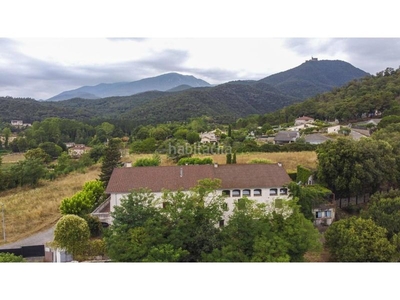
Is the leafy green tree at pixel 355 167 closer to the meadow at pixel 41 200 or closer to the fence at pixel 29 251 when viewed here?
the meadow at pixel 41 200

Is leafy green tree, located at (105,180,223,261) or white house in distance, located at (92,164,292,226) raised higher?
white house in distance, located at (92,164,292,226)

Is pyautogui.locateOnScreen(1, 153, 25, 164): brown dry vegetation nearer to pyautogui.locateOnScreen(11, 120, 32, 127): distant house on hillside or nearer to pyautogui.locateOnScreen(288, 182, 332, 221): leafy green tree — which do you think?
pyautogui.locateOnScreen(11, 120, 32, 127): distant house on hillside

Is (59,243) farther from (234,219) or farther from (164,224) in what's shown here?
(234,219)

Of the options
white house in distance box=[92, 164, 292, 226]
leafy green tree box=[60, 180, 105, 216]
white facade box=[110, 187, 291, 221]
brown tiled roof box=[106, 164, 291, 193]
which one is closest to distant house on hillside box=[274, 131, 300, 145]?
brown tiled roof box=[106, 164, 291, 193]

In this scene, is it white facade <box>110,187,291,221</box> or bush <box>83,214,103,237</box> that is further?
white facade <box>110,187,291,221</box>

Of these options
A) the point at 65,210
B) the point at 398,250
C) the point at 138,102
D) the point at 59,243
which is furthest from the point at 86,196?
the point at 138,102

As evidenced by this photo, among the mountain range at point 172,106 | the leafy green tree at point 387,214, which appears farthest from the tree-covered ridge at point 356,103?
the leafy green tree at point 387,214
